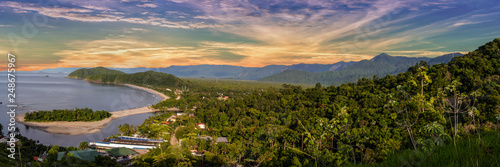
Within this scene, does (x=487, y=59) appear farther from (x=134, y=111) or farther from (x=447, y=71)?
(x=134, y=111)

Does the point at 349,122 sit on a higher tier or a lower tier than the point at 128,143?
higher

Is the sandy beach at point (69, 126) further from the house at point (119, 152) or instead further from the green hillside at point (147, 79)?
the green hillside at point (147, 79)

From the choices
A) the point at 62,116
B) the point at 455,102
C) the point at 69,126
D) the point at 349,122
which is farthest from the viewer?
the point at 62,116

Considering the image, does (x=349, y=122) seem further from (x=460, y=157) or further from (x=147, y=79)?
(x=147, y=79)

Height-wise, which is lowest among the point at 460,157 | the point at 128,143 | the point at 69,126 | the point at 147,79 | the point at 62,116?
the point at 69,126

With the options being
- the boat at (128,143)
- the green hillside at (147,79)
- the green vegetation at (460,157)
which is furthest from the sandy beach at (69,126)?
the green hillside at (147,79)

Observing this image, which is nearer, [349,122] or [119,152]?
[349,122]

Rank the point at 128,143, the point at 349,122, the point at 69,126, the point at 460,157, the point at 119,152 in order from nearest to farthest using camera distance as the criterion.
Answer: the point at 460,157, the point at 349,122, the point at 119,152, the point at 128,143, the point at 69,126

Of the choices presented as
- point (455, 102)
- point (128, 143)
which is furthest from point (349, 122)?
point (128, 143)

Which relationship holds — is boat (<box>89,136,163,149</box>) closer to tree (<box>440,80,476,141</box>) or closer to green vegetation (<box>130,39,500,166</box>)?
green vegetation (<box>130,39,500,166</box>)

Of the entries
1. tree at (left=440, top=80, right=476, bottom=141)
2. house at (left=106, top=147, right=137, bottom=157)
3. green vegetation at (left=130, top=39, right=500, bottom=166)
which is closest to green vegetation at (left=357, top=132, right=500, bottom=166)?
green vegetation at (left=130, top=39, right=500, bottom=166)
